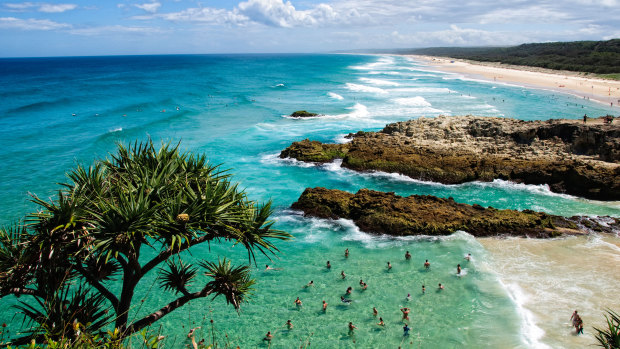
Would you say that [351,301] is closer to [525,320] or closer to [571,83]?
[525,320]

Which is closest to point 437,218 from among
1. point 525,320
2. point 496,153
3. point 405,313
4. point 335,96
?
point 525,320

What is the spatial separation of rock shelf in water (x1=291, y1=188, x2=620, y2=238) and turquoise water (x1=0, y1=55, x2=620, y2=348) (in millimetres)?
905

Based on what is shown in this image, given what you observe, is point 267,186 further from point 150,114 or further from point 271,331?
point 150,114

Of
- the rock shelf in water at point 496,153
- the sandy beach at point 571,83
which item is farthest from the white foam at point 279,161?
the sandy beach at point 571,83

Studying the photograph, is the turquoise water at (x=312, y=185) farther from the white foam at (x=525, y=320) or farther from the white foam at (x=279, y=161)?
the white foam at (x=279, y=161)

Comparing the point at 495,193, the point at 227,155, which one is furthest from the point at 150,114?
the point at 495,193

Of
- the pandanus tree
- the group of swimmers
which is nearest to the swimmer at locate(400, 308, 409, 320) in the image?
the group of swimmers

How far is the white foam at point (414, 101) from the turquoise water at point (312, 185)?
0.62 ft

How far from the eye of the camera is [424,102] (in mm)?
68500

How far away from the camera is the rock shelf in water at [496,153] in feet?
92.2

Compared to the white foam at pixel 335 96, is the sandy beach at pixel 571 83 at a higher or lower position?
higher

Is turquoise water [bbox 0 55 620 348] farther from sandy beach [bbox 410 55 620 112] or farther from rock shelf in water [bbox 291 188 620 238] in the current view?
sandy beach [bbox 410 55 620 112]

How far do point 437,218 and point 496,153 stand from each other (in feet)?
45.1

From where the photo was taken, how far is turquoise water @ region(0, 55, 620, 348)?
51.4ft
